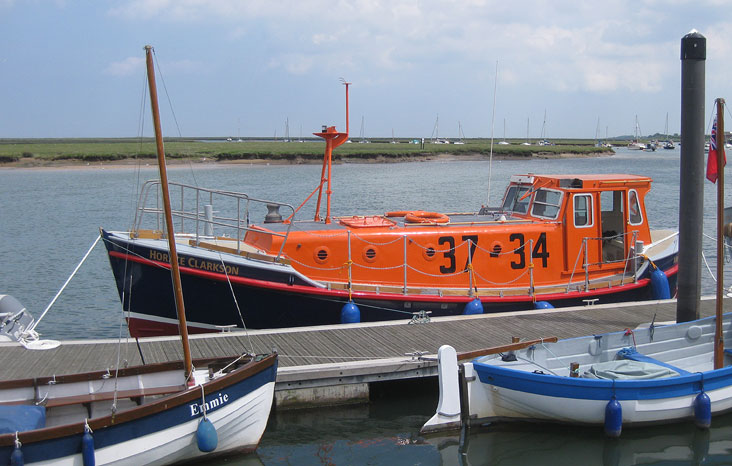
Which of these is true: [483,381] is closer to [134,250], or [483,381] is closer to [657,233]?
[134,250]

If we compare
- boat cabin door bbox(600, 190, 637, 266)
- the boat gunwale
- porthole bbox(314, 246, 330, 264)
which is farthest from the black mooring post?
the boat gunwale

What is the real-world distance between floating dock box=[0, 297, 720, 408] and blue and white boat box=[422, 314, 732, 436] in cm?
91

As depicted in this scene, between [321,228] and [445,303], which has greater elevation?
[321,228]

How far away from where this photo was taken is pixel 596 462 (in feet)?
26.7

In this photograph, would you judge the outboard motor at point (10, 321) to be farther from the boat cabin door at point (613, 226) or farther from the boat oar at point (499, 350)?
the boat cabin door at point (613, 226)

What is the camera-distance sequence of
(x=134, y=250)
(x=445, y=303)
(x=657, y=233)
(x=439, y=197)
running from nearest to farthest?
(x=134, y=250) → (x=445, y=303) → (x=657, y=233) → (x=439, y=197)

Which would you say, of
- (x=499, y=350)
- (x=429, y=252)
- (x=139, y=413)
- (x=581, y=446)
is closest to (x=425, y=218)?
(x=429, y=252)

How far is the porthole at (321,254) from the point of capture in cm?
1145

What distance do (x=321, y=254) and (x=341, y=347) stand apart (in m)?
2.15

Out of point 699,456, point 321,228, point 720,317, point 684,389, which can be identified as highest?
point 321,228

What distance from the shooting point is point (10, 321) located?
10.2 meters

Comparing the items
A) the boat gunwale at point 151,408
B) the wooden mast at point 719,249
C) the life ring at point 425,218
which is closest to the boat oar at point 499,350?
the wooden mast at point 719,249

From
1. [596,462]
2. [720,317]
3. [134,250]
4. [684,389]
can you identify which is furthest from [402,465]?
[134,250]

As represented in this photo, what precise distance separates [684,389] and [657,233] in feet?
25.6
